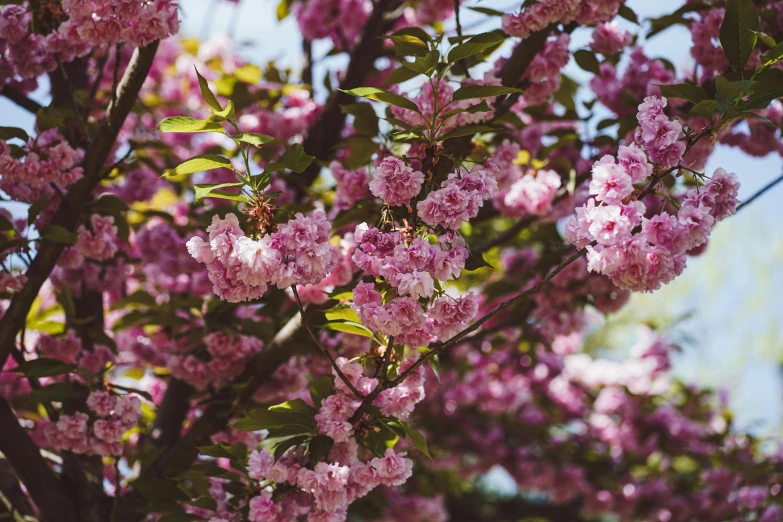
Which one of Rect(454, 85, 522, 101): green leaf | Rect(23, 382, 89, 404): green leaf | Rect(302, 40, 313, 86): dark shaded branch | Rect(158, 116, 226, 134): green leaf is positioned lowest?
Rect(23, 382, 89, 404): green leaf

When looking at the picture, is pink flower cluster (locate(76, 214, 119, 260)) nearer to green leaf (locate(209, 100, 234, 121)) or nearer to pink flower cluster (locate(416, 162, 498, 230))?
green leaf (locate(209, 100, 234, 121))

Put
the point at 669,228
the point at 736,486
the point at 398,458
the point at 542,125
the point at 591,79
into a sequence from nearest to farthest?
1. the point at 669,228
2. the point at 398,458
3. the point at 591,79
4. the point at 542,125
5. the point at 736,486

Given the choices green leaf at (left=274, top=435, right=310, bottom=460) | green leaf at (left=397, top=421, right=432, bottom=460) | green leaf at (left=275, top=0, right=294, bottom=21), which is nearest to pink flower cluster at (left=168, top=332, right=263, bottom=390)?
green leaf at (left=274, top=435, right=310, bottom=460)

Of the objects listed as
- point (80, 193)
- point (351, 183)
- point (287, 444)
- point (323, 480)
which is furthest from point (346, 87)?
point (323, 480)

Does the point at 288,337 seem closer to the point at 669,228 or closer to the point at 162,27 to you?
the point at 162,27

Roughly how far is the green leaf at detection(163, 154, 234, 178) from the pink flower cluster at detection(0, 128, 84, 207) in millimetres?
820

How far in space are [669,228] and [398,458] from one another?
863 millimetres

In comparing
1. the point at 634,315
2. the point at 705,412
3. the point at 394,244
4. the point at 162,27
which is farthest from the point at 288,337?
the point at 634,315

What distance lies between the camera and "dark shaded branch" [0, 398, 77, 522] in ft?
7.61

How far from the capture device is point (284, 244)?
5.32 ft

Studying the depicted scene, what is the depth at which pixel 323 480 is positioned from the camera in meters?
1.80

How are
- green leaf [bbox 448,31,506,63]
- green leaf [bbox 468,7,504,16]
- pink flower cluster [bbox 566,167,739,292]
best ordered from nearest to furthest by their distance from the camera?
1. pink flower cluster [bbox 566,167,739,292]
2. green leaf [bbox 448,31,506,63]
3. green leaf [bbox 468,7,504,16]

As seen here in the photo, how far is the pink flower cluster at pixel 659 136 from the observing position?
1657 mm

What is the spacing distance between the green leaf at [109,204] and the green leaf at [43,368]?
0.53 metres
